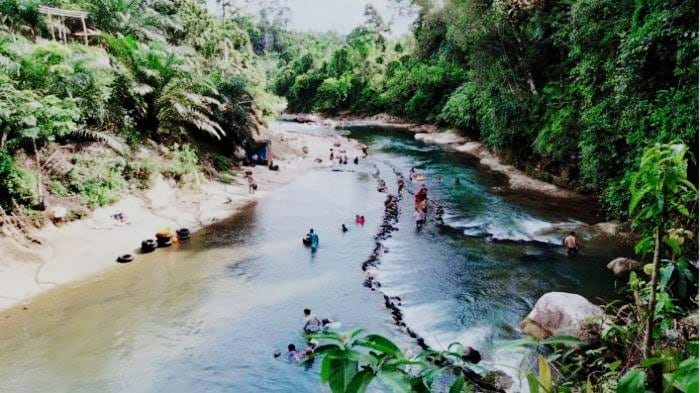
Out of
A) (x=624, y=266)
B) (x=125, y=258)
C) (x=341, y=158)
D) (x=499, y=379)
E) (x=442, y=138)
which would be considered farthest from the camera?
(x=442, y=138)

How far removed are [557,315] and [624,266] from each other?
4.59 meters

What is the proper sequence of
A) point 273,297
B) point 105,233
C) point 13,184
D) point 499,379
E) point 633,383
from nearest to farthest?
1. point 633,383
2. point 499,379
3. point 273,297
4. point 13,184
5. point 105,233

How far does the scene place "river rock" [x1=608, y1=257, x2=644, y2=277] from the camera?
516 inches

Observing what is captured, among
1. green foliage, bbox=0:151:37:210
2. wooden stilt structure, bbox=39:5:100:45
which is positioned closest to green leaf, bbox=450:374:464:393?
green foliage, bbox=0:151:37:210

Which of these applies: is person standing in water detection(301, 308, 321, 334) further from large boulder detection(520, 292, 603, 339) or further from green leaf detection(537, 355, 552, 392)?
green leaf detection(537, 355, 552, 392)

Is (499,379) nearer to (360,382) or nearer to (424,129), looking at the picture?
(360,382)

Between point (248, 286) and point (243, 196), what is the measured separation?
377 inches

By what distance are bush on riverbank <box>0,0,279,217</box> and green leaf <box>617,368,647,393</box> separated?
15.5 metres

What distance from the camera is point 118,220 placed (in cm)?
1631

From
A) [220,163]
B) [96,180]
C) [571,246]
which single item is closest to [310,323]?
[571,246]

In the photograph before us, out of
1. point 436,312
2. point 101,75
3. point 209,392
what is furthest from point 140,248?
point 436,312

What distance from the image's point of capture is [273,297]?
1244 cm

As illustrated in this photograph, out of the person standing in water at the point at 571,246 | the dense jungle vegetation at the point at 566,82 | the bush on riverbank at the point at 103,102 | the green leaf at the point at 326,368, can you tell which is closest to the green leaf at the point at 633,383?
the green leaf at the point at 326,368

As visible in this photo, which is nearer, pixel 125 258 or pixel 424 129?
pixel 125 258
